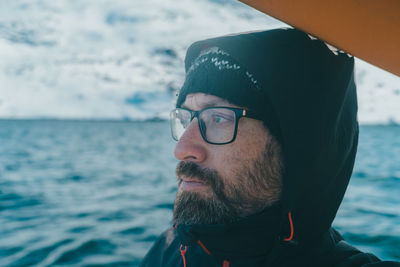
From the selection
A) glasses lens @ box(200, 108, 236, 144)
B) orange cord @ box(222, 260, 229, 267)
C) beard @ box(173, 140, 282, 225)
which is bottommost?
orange cord @ box(222, 260, 229, 267)

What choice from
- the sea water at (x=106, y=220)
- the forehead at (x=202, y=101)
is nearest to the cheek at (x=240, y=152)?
the forehead at (x=202, y=101)

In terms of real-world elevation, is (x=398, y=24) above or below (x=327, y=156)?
above

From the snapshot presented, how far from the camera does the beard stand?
1.20m

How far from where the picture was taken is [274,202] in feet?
4.06

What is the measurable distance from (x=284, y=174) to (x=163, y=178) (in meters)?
10.7

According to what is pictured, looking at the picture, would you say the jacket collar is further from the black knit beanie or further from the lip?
the black knit beanie

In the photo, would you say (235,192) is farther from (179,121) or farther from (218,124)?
(179,121)

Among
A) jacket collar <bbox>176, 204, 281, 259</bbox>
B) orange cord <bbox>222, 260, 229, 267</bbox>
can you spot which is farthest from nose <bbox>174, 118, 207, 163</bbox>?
orange cord <bbox>222, 260, 229, 267</bbox>

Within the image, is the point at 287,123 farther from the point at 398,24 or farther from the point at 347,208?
the point at 347,208

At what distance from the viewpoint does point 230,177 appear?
3.98 ft

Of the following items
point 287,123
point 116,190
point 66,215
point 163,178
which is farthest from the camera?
point 163,178

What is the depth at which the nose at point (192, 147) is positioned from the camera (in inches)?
49.2

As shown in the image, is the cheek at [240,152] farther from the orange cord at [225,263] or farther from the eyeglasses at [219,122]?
the orange cord at [225,263]

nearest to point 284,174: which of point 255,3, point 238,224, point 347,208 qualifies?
point 238,224
